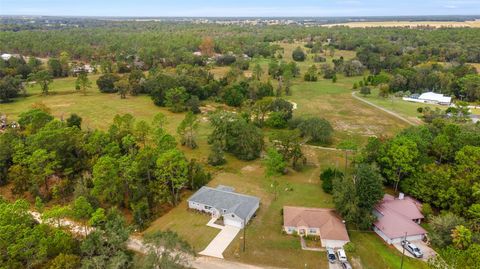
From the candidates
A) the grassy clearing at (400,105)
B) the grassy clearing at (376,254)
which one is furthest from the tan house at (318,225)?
the grassy clearing at (400,105)

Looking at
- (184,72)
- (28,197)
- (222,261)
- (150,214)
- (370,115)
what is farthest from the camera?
(184,72)

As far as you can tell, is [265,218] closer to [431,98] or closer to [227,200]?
[227,200]

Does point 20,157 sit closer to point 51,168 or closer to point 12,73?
point 51,168

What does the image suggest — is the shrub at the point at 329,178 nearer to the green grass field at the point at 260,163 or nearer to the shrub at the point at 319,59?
the green grass field at the point at 260,163

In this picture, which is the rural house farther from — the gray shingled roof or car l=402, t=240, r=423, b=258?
car l=402, t=240, r=423, b=258

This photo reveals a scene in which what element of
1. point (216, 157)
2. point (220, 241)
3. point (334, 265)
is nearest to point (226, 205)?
point (220, 241)

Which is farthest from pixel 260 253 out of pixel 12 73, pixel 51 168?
pixel 12 73

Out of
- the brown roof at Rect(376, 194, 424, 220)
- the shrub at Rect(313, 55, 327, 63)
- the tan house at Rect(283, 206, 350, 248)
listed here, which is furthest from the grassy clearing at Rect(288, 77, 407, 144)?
the shrub at Rect(313, 55, 327, 63)

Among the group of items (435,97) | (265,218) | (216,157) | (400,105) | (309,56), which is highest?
(309,56)
